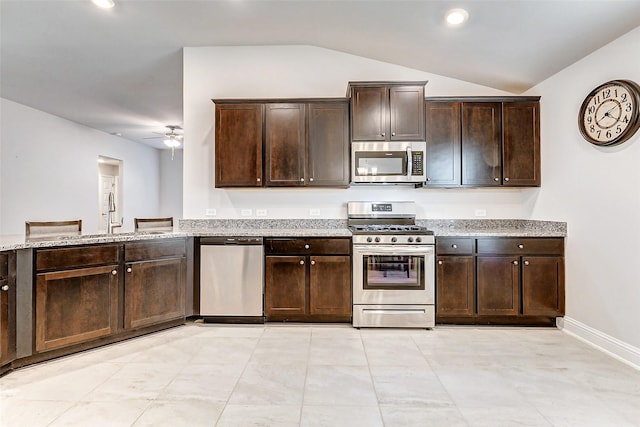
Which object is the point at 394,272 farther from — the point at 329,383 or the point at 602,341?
the point at 602,341

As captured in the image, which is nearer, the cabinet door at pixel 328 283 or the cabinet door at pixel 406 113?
the cabinet door at pixel 328 283

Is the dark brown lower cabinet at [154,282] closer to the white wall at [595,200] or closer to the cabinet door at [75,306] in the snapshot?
the cabinet door at [75,306]

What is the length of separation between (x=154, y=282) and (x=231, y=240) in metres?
0.77

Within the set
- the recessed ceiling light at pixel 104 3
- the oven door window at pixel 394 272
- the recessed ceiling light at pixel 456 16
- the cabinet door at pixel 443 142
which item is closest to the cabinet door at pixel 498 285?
the oven door window at pixel 394 272

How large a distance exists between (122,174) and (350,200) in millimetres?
6354

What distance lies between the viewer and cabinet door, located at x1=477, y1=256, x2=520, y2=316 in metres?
3.12

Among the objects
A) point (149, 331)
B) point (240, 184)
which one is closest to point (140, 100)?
point (240, 184)

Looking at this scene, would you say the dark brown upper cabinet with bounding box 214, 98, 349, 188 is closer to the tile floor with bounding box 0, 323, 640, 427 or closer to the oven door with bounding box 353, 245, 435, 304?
the oven door with bounding box 353, 245, 435, 304

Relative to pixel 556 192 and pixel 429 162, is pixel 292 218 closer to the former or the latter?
pixel 429 162

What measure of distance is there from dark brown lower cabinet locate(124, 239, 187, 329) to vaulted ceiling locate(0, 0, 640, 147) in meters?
2.14

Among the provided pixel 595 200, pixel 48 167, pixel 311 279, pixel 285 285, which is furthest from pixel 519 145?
pixel 48 167

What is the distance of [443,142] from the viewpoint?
346 cm

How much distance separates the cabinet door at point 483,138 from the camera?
11.2 feet

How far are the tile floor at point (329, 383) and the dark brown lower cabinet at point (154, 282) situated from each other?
21cm
